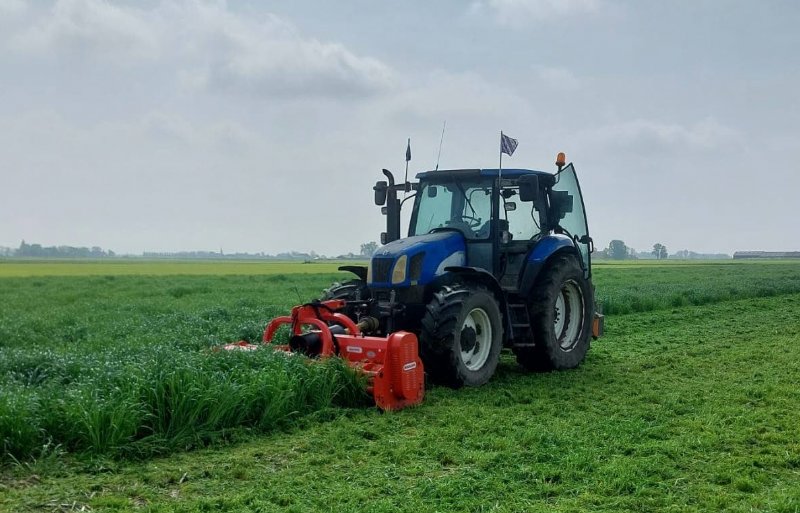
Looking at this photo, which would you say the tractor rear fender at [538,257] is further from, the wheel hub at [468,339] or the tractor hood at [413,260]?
the wheel hub at [468,339]

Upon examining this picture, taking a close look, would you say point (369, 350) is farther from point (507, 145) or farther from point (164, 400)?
point (507, 145)

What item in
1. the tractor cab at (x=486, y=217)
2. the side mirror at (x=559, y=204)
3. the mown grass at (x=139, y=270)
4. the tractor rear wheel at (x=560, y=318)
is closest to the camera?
the tractor cab at (x=486, y=217)

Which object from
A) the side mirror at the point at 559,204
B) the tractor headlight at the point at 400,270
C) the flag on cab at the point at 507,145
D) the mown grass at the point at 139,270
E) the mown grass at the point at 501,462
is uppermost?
the flag on cab at the point at 507,145

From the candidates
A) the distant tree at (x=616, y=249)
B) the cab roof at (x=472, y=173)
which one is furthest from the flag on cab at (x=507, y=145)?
the distant tree at (x=616, y=249)

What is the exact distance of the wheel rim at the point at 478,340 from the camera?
8.14 m

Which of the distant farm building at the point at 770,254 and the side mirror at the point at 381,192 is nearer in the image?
the side mirror at the point at 381,192

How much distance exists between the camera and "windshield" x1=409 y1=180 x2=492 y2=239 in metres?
9.02

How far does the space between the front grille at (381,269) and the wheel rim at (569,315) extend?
2726mm

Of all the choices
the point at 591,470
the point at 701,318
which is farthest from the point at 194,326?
the point at 701,318

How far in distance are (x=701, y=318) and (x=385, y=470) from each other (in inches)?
477

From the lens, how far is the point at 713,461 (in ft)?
17.3

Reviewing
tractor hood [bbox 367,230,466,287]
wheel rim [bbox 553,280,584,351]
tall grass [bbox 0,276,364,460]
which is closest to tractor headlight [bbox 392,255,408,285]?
tractor hood [bbox 367,230,466,287]

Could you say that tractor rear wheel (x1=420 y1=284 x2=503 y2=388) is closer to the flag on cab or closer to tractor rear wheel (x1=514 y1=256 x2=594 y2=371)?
tractor rear wheel (x1=514 y1=256 x2=594 y2=371)

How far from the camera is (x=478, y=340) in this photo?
27.3 feet
